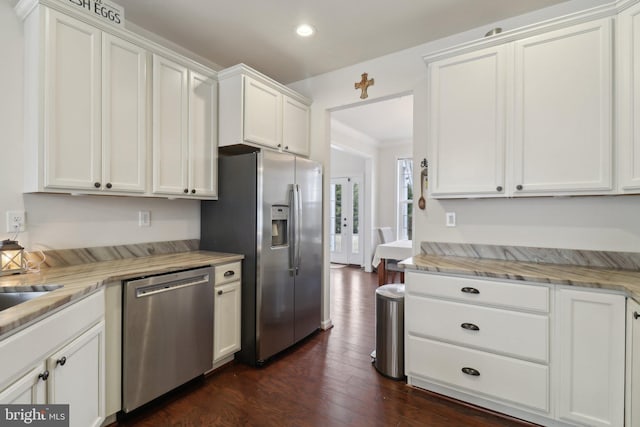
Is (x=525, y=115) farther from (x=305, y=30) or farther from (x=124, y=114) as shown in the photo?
(x=124, y=114)

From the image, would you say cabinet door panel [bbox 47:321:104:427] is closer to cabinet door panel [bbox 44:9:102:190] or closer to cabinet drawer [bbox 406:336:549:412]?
cabinet door panel [bbox 44:9:102:190]

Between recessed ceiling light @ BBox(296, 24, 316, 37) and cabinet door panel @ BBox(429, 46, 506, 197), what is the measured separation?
0.99 meters

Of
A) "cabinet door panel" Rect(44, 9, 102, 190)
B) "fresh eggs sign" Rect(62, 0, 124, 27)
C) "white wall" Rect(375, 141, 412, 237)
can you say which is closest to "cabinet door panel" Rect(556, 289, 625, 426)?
"cabinet door panel" Rect(44, 9, 102, 190)

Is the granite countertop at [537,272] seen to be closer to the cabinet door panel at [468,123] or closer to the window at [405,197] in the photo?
the cabinet door panel at [468,123]

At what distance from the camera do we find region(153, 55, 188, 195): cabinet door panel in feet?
7.52

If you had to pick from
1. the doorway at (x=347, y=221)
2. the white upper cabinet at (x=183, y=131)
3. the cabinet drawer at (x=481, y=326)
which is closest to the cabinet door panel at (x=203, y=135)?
the white upper cabinet at (x=183, y=131)

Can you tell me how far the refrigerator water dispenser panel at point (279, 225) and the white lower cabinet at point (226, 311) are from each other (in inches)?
14.6

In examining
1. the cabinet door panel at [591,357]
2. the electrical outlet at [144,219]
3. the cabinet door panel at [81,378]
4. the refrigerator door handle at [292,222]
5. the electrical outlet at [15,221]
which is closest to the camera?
the cabinet door panel at [81,378]

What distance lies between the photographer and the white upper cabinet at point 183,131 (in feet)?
7.59

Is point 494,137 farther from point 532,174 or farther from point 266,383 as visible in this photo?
point 266,383

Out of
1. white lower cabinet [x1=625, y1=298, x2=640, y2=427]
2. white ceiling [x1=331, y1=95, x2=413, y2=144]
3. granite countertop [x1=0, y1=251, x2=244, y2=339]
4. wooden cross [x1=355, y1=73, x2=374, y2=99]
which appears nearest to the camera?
granite countertop [x1=0, y1=251, x2=244, y2=339]

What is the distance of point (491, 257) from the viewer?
7.93 feet

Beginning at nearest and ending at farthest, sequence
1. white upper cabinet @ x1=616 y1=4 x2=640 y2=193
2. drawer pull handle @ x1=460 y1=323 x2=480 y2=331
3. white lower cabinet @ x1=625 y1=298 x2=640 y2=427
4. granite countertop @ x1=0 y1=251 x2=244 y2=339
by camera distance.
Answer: granite countertop @ x1=0 y1=251 x2=244 y2=339, white lower cabinet @ x1=625 y1=298 x2=640 y2=427, white upper cabinet @ x1=616 y1=4 x2=640 y2=193, drawer pull handle @ x1=460 y1=323 x2=480 y2=331

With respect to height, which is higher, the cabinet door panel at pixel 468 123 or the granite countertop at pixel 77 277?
the cabinet door panel at pixel 468 123
